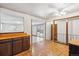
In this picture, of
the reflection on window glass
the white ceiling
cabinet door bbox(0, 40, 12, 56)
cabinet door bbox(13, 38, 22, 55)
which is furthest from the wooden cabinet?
the white ceiling

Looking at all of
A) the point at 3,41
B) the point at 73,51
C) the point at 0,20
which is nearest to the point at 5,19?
the point at 0,20

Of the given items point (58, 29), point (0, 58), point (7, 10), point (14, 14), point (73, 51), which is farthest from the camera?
point (58, 29)

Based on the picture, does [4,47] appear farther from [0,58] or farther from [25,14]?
[25,14]

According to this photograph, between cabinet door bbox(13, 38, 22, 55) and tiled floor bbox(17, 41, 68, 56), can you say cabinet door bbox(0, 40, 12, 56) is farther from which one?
tiled floor bbox(17, 41, 68, 56)

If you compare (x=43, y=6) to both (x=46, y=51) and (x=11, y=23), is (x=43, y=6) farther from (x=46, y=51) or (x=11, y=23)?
(x=46, y=51)

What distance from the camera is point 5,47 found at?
2.68 m

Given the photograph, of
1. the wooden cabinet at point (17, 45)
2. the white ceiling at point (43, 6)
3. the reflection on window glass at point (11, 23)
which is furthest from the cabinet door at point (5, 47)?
the white ceiling at point (43, 6)

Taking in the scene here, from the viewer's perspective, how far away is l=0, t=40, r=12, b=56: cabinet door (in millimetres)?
2575

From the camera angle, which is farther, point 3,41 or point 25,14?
point 25,14

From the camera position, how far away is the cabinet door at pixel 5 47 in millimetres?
2575

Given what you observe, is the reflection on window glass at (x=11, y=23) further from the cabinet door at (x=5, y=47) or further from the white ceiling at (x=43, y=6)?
the cabinet door at (x=5, y=47)

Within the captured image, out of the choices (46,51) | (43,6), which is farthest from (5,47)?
(43,6)

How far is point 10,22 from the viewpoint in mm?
3721

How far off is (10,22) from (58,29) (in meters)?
3.44
